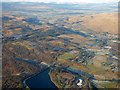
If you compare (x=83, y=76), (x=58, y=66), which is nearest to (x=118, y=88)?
(x=83, y=76)

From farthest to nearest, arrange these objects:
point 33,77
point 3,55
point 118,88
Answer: point 3,55 → point 33,77 → point 118,88

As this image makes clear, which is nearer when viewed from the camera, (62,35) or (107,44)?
(107,44)

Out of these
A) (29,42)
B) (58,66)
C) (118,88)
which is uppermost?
(29,42)

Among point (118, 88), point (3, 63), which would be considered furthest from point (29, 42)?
point (118, 88)

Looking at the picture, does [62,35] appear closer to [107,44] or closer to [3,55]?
[107,44]

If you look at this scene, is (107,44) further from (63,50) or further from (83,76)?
(83,76)

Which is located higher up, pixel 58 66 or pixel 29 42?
pixel 29 42

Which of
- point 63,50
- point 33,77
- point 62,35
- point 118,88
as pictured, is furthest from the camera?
point 62,35
